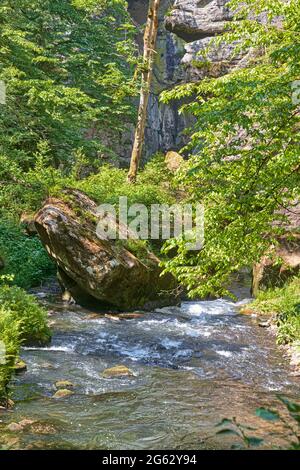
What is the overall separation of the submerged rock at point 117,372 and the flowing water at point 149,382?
0.14 metres

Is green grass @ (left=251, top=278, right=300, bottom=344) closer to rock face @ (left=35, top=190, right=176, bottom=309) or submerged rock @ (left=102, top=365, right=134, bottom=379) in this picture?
rock face @ (left=35, top=190, right=176, bottom=309)

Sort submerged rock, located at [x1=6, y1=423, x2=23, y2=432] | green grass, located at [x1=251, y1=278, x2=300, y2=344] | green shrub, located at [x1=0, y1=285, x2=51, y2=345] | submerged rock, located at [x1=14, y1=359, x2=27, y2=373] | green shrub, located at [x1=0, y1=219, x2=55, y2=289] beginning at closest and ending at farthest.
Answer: submerged rock, located at [x1=6, y1=423, x2=23, y2=432], submerged rock, located at [x1=14, y1=359, x2=27, y2=373], green shrub, located at [x1=0, y1=285, x2=51, y2=345], green grass, located at [x1=251, y1=278, x2=300, y2=344], green shrub, located at [x1=0, y1=219, x2=55, y2=289]

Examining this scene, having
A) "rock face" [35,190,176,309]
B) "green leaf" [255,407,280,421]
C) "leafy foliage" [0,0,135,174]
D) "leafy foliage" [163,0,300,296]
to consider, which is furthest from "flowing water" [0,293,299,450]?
"leafy foliage" [0,0,135,174]

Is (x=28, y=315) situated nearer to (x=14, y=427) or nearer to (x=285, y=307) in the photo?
(x=14, y=427)

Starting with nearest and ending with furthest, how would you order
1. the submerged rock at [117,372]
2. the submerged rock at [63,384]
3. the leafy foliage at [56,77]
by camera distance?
the submerged rock at [63,384], the submerged rock at [117,372], the leafy foliage at [56,77]

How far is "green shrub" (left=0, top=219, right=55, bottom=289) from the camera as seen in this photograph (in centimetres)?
1387

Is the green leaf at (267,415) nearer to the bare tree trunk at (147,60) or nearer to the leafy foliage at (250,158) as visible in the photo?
the leafy foliage at (250,158)

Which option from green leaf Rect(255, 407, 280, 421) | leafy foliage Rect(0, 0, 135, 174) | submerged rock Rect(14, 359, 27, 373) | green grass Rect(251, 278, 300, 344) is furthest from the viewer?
leafy foliage Rect(0, 0, 135, 174)

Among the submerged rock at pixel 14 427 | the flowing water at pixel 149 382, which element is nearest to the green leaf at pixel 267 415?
the flowing water at pixel 149 382

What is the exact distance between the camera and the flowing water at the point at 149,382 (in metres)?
5.87

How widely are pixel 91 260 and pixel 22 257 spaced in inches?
132

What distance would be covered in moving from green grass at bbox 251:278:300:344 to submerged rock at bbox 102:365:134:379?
4.31 metres
